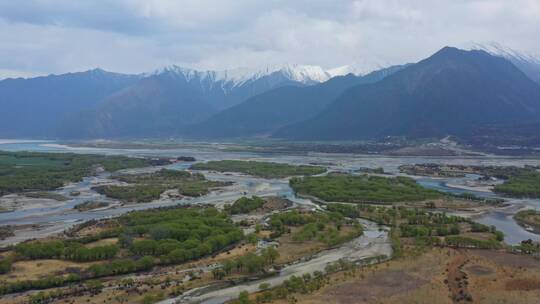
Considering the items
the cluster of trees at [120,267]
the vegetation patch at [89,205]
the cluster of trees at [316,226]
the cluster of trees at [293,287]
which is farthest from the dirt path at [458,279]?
the vegetation patch at [89,205]

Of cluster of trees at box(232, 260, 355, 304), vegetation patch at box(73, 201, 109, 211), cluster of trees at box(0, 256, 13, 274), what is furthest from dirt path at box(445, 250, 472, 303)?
vegetation patch at box(73, 201, 109, 211)

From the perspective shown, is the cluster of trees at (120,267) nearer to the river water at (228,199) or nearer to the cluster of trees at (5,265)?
the cluster of trees at (5,265)

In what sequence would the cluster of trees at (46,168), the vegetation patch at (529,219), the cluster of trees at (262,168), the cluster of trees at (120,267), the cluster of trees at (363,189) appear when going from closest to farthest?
the cluster of trees at (120,267)
the vegetation patch at (529,219)
the cluster of trees at (363,189)
the cluster of trees at (46,168)
the cluster of trees at (262,168)

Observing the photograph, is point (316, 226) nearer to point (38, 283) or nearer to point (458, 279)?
point (458, 279)

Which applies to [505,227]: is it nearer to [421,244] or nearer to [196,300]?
[421,244]

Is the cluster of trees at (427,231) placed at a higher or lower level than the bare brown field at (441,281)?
higher

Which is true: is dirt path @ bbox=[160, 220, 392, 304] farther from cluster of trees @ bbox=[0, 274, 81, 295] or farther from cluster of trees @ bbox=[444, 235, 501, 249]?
cluster of trees @ bbox=[0, 274, 81, 295]
